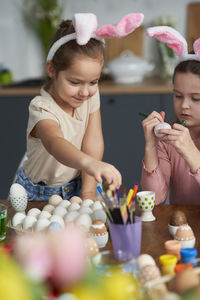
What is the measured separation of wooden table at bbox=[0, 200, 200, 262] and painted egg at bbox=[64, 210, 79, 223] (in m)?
0.12

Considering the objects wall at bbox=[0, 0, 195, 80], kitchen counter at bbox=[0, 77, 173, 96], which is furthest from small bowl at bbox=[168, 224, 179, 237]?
wall at bbox=[0, 0, 195, 80]

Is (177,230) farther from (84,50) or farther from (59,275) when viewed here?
(84,50)

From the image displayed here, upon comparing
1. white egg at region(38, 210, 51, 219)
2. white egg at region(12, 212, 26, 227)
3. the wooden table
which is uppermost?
white egg at region(38, 210, 51, 219)

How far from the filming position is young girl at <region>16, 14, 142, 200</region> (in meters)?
1.58

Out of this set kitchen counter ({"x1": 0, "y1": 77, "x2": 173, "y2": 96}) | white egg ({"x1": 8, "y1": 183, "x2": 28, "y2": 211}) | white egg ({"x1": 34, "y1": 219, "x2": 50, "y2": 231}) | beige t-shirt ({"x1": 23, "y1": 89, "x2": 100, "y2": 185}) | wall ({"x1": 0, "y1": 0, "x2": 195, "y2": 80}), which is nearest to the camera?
white egg ({"x1": 34, "y1": 219, "x2": 50, "y2": 231})

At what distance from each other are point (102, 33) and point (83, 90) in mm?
208

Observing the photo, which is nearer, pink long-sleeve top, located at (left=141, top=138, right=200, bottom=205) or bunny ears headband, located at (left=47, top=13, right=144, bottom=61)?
bunny ears headband, located at (left=47, top=13, right=144, bottom=61)

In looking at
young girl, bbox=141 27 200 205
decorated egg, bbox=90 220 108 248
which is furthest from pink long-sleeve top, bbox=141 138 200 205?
decorated egg, bbox=90 220 108 248

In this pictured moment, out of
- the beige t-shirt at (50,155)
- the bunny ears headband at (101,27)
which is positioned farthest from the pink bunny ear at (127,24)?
the beige t-shirt at (50,155)

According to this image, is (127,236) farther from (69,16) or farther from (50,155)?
(69,16)

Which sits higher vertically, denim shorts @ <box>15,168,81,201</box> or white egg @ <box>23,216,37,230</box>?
white egg @ <box>23,216,37,230</box>

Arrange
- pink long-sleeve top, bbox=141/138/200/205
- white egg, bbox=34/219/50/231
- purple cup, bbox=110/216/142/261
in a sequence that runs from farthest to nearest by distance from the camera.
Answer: pink long-sleeve top, bbox=141/138/200/205 < white egg, bbox=34/219/50/231 < purple cup, bbox=110/216/142/261

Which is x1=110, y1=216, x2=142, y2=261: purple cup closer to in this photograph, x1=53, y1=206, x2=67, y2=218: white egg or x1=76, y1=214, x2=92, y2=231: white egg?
x1=76, y1=214, x2=92, y2=231: white egg

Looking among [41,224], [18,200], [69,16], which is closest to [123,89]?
[69,16]
